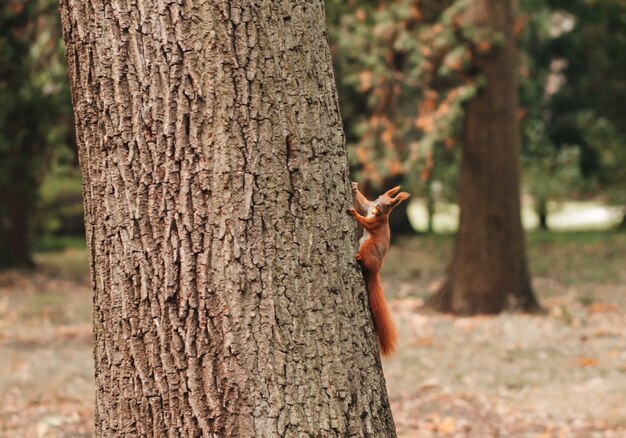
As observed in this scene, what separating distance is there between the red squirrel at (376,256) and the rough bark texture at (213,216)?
0.16 meters

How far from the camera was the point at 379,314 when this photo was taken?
8.76 ft

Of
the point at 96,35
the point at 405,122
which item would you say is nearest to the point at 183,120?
the point at 96,35

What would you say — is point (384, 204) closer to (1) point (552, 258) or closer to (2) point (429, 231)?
(1) point (552, 258)

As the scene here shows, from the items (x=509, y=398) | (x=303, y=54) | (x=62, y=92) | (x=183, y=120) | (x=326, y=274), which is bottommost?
(x=509, y=398)

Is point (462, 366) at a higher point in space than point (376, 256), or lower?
lower

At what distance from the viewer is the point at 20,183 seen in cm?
1311

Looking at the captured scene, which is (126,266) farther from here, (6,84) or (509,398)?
(6,84)

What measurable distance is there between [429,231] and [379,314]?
19522 mm

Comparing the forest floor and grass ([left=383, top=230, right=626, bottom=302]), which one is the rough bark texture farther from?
grass ([left=383, top=230, right=626, bottom=302])

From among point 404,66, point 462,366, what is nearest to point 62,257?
point 404,66

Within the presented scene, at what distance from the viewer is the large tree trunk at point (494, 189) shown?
9.35 metres

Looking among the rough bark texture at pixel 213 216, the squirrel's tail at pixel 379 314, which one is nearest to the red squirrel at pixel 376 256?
the squirrel's tail at pixel 379 314

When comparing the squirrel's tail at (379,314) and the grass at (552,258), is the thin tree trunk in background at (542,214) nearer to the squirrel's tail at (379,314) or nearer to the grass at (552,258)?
the grass at (552,258)

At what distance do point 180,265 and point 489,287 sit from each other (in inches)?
290
